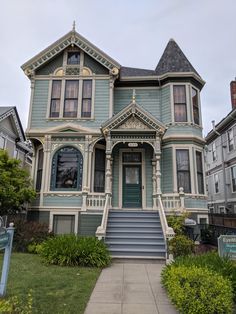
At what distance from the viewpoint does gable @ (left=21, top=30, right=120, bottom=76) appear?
12438 millimetres

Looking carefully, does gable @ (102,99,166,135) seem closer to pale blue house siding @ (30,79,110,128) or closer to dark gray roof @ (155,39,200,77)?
pale blue house siding @ (30,79,110,128)

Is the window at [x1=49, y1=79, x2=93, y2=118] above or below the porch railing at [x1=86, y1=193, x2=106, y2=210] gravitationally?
above

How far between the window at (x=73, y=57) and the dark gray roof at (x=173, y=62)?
4449 millimetres

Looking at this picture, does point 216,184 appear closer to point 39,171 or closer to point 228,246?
point 39,171

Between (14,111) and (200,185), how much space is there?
1485 cm

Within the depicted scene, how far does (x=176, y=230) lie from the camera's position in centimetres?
947

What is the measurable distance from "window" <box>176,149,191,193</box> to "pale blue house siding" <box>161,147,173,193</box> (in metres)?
0.34

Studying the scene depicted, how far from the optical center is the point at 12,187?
9.58 meters

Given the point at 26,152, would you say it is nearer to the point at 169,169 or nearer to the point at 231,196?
the point at 169,169

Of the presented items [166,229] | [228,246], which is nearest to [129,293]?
[228,246]

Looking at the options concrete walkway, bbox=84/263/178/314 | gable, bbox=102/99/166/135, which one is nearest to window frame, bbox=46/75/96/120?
gable, bbox=102/99/166/135

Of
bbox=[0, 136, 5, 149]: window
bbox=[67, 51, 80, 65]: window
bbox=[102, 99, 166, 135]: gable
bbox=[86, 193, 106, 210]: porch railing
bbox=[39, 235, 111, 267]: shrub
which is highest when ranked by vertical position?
bbox=[67, 51, 80, 65]: window

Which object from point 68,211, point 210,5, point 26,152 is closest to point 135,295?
point 68,211

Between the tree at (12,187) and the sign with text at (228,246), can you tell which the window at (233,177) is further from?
the tree at (12,187)
